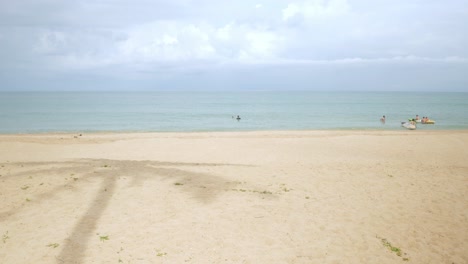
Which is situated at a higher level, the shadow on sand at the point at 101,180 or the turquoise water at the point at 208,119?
the shadow on sand at the point at 101,180

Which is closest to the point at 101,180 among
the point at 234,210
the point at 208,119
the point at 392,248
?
the point at 234,210

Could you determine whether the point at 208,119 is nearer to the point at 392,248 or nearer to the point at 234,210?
the point at 234,210

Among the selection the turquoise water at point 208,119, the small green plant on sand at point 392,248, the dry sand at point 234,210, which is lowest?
the turquoise water at point 208,119

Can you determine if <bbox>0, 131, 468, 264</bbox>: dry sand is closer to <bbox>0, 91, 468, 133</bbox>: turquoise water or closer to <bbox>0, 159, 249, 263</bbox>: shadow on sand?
<bbox>0, 159, 249, 263</bbox>: shadow on sand

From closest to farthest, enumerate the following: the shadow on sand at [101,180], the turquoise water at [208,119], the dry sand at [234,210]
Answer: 1. the dry sand at [234,210]
2. the shadow on sand at [101,180]
3. the turquoise water at [208,119]

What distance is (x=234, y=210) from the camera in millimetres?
11289

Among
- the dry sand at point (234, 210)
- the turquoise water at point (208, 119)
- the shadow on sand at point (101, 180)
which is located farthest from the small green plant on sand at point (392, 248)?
the turquoise water at point (208, 119)

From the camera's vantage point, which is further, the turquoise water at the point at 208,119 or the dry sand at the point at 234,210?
the turquoise water at the point at 208,119

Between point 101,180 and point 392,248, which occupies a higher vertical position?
point 101,180

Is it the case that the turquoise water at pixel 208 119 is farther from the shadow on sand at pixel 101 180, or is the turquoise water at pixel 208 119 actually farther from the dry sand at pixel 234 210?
the dry sand at pixel 234 210

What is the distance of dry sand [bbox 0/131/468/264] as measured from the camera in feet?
27.9

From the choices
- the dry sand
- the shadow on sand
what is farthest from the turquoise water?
the dry sand

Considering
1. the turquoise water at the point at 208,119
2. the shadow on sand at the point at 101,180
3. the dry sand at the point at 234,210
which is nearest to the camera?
the dry sand at the point at 234,210

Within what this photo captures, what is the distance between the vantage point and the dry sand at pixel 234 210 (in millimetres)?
8492
